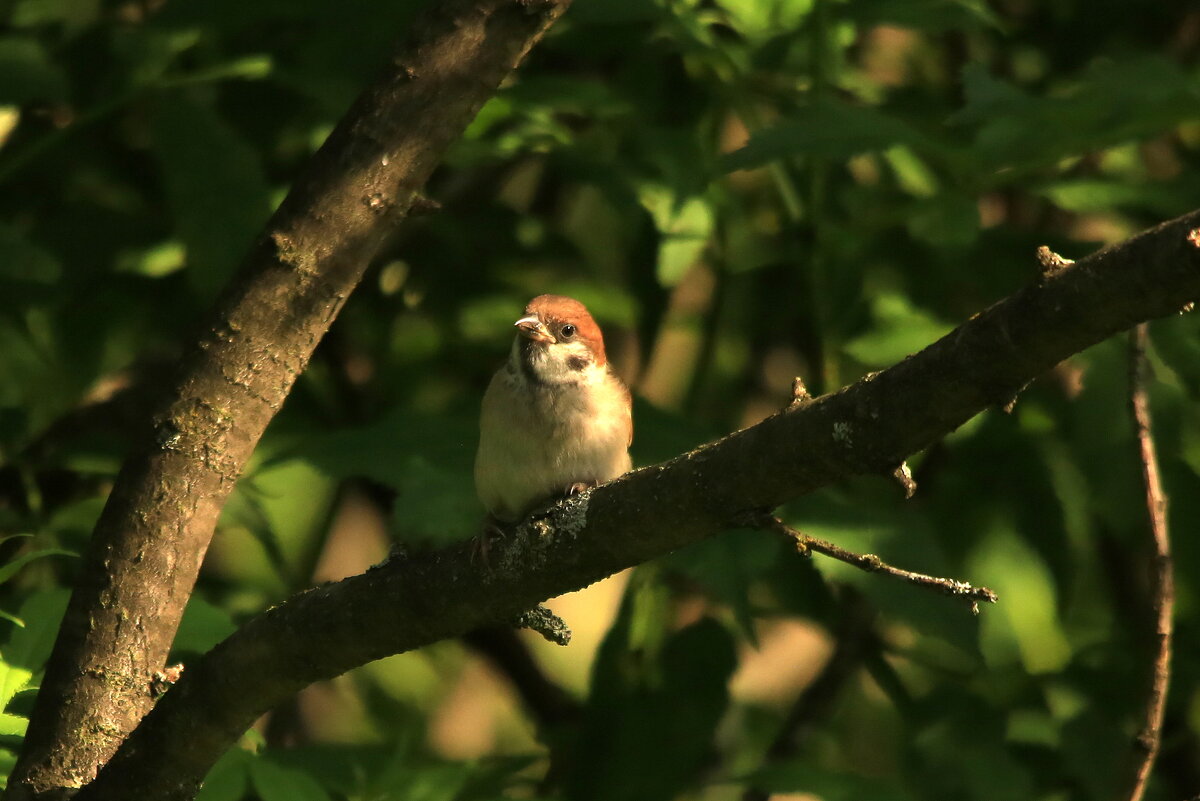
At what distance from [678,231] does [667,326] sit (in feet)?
4.98

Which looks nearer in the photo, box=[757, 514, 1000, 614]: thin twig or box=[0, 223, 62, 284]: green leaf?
box=[757, 514, 1000, 614]: thin twig

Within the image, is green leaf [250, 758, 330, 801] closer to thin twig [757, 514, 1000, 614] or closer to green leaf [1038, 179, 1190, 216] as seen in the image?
thin twig [757, 514, 1000, 614]

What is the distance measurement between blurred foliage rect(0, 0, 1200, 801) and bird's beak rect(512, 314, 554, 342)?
10.4 inches

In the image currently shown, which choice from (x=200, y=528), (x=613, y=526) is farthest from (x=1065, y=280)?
(x=200, y=528)

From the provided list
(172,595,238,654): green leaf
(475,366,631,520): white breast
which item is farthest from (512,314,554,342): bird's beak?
(172,595,238,654): green leaf

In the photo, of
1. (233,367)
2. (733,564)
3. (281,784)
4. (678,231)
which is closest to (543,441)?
(733,564)

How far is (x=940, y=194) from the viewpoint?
3.93 m

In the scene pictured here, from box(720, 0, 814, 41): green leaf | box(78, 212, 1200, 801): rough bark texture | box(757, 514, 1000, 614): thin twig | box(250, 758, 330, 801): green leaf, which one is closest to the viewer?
box(78, 212, 1200, 801): rough bark texture

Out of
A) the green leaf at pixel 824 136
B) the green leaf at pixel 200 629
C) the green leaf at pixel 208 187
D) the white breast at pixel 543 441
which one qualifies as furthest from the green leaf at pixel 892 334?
the green leaf at pixel 200 629

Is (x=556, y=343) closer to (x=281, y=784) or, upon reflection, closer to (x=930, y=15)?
(x=930, y=15)

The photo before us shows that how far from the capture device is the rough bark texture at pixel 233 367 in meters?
2.63

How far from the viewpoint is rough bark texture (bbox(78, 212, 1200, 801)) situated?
1.72m

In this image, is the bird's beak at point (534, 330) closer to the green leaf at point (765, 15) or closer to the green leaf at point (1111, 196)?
the green leaf at point (765, 15)

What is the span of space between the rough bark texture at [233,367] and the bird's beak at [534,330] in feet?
3.74
